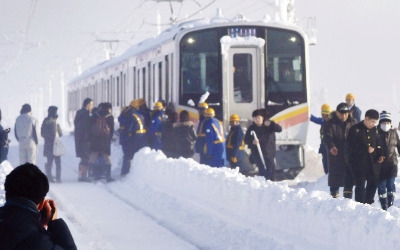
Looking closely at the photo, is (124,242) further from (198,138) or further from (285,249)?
(198,138)

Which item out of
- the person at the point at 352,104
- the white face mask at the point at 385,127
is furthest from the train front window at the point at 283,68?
the white face mask at the point at 385,127

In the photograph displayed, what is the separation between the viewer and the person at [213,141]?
15.8 metres

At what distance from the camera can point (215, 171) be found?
1270 cm

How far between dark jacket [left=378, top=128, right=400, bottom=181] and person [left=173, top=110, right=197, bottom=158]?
5698 millimetres

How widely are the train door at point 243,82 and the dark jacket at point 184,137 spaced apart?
1578 mm

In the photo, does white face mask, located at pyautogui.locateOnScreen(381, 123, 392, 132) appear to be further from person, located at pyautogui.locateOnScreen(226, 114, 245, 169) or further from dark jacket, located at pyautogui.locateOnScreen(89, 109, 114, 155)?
dark jacket, located at pyautogui.locateOnScreen(89, 109, 114, 155)

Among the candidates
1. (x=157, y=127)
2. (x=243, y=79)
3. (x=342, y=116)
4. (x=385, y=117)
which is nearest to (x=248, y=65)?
(x=243, y=79)

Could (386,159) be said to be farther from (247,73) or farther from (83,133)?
(83,133)

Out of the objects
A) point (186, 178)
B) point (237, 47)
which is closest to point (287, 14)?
point (237, 47)

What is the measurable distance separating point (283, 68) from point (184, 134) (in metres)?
2.84

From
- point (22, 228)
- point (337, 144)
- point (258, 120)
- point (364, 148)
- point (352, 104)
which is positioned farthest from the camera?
point (352, 104)

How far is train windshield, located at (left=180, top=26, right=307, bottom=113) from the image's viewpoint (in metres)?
18.7

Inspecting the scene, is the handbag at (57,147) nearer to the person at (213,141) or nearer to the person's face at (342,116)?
the person at (213,141)

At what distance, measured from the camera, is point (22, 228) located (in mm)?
3803
